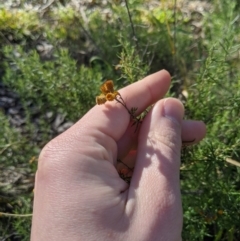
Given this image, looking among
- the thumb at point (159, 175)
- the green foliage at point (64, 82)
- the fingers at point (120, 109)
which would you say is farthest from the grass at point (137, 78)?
the thumb at point (159, 175)

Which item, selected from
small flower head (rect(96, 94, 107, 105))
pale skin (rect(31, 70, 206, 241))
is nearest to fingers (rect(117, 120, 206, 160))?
pale skin (rect(31, 70, 206, 241))

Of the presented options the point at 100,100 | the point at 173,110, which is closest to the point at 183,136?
the point at 173,110

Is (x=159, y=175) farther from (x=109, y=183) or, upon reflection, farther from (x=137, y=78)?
(x=137, y=78)

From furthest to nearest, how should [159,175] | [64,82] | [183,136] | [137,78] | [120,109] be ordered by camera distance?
[64,82]
[137,78]
[183,136]
[120,109]
[159,175]

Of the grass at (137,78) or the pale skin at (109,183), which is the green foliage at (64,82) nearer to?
the grass at (137,78)

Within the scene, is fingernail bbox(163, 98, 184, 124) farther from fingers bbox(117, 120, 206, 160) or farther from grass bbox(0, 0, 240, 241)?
grass bbox(0, 0, 240, 241)

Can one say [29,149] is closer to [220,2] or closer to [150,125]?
[150,125]
